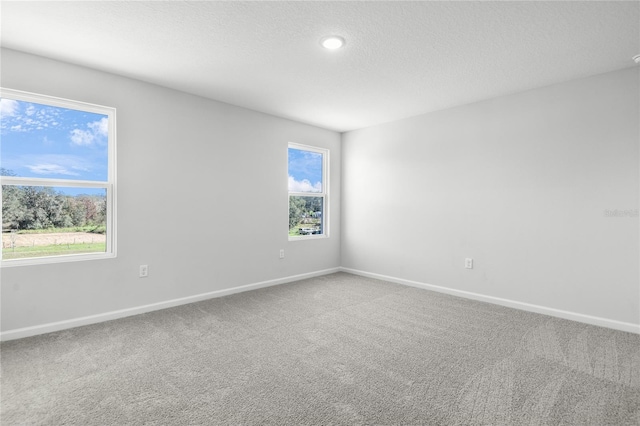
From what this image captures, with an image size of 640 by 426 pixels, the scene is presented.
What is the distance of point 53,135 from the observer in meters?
2.91

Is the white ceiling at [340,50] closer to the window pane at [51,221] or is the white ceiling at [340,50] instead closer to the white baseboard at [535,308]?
the window pane at [51,221]

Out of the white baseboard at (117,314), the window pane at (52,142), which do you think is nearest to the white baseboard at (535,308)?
the white baseboard at (117,314)

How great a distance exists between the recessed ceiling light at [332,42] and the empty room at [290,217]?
5 centimetres

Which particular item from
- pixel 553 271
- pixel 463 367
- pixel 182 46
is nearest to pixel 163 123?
pixel 182 46

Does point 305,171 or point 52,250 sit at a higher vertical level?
point 305,171

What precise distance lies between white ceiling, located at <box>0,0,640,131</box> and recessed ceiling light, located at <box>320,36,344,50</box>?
2.4 inches

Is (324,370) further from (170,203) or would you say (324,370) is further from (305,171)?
(305,171)

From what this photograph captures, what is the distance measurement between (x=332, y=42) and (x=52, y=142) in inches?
105

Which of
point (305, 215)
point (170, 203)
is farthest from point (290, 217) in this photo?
point (170, 203)

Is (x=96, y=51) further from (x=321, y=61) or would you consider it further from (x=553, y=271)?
(x=553, y=271)

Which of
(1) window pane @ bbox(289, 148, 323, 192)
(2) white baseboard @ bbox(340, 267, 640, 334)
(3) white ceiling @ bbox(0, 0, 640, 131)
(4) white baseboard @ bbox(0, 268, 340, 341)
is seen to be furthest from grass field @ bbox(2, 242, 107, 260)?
(2) white baseboard @ bbox(340, 267, 640, 334)

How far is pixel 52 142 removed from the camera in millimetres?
2906

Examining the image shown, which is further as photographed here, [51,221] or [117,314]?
[117,314]

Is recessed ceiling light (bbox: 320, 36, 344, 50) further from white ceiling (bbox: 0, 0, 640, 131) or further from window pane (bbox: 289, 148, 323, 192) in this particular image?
window pane (bbox: 289, 148, 323, 192)
